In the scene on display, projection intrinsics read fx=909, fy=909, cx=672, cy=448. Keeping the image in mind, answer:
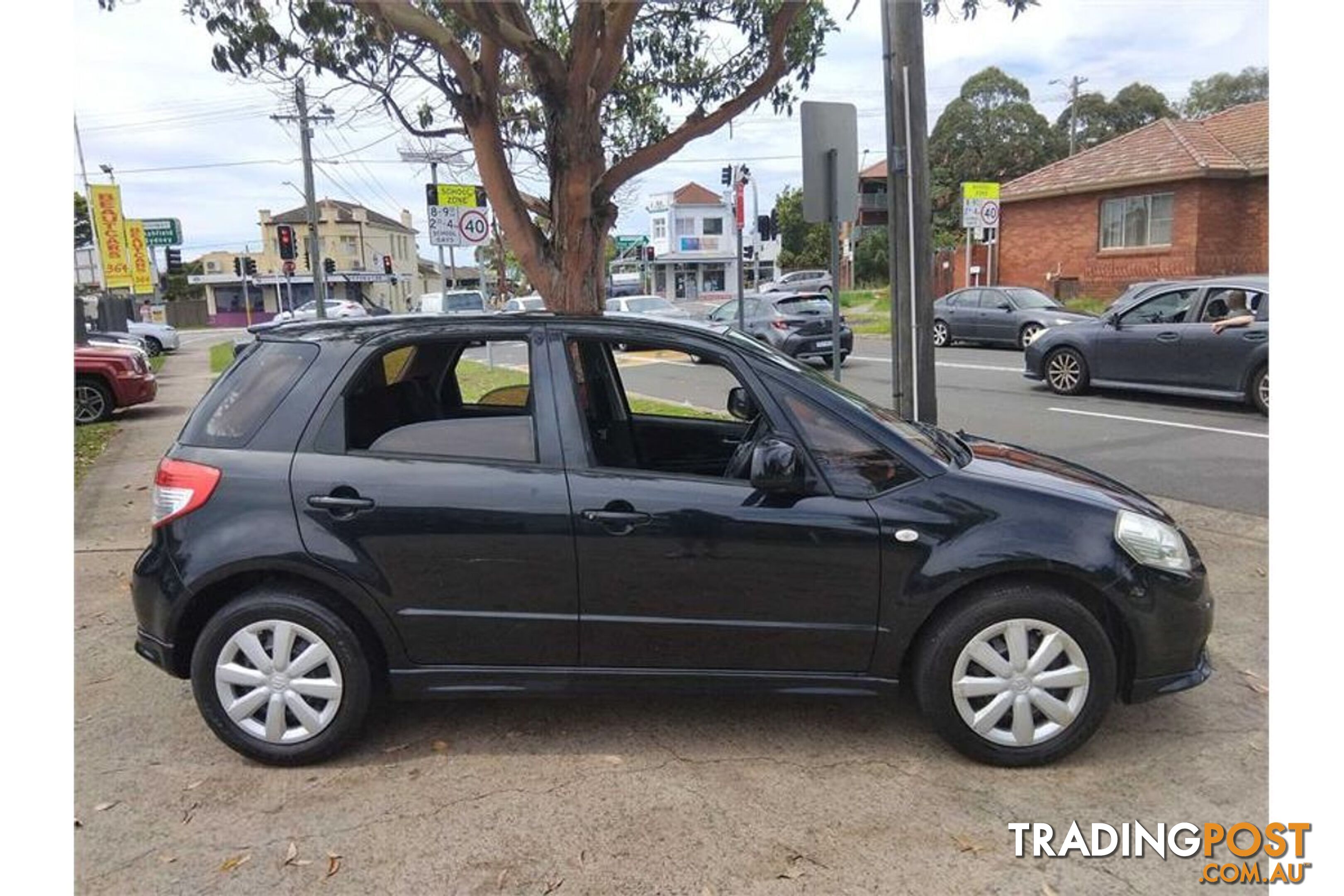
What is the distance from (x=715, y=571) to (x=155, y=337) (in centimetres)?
2929

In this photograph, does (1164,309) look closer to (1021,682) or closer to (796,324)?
(796,324)

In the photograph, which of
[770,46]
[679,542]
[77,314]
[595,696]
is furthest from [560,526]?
[77,314]

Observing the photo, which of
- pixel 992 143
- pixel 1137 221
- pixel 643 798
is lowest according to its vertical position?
pixel 643 798

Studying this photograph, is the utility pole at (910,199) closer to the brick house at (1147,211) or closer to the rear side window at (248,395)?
the rear side window at (248,395)

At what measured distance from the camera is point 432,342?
145 inches

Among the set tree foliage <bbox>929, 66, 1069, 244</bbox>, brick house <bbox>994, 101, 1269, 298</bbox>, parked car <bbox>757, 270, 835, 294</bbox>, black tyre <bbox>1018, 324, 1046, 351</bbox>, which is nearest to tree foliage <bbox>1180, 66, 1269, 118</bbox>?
tree foliage <bbox>929, 66, 1069, 244</bbox>

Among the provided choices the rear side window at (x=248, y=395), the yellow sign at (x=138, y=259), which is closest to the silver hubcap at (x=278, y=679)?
the rear side window at (x=248, y=395)

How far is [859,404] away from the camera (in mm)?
3637

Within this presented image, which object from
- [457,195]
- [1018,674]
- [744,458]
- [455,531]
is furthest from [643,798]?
[457,195]

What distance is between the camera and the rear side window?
137 inches

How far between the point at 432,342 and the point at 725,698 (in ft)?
6.22

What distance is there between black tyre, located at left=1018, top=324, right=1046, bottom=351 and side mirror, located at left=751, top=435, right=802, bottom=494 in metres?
16.0

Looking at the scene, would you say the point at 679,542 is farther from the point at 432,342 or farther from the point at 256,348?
the point at 256,348

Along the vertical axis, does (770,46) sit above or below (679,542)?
above
